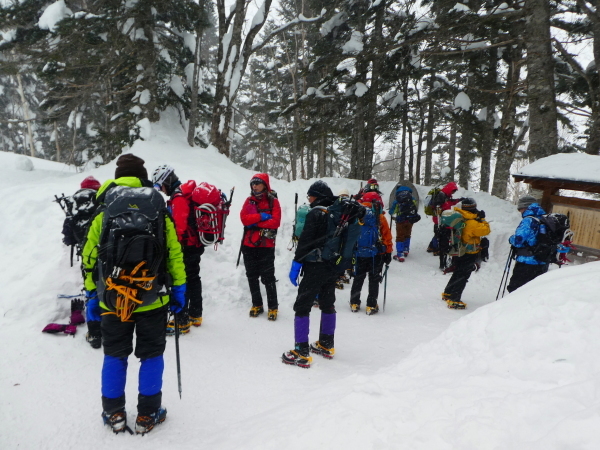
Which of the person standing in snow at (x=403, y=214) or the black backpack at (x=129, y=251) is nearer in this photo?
the black backpack at (x=129, y=251)

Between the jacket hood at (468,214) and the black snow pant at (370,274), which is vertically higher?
the jacket hood at (468,214)

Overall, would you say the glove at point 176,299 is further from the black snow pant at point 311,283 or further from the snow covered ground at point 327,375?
the black snow pant at point 311,283

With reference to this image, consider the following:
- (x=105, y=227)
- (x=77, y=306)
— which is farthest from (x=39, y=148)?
(x=105, y=227)

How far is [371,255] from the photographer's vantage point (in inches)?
244

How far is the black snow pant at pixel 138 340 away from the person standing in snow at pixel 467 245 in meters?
5.83

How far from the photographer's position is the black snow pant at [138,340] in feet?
9.11

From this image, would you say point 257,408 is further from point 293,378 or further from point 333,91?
point 333,91

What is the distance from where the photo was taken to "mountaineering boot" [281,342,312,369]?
4.19m

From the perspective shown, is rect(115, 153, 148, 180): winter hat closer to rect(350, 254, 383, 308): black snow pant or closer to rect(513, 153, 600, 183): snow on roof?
rect(350, 254, 383, 308): black snow pant

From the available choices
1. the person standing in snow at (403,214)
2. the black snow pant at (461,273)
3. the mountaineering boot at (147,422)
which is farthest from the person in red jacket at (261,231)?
the person standing in snow at (403,214)

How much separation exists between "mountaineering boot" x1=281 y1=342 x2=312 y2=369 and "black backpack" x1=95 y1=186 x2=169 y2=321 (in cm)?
208

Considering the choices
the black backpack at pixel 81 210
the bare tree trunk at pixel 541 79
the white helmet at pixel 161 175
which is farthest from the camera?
Result: the bare tree trunk at pixel 541 79

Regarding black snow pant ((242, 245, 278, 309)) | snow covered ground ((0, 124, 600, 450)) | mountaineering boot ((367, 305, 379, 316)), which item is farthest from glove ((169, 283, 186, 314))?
mountaineering boot ((367, 305, 379, 316))

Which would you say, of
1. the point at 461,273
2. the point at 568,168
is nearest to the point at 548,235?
the point at 461,273
